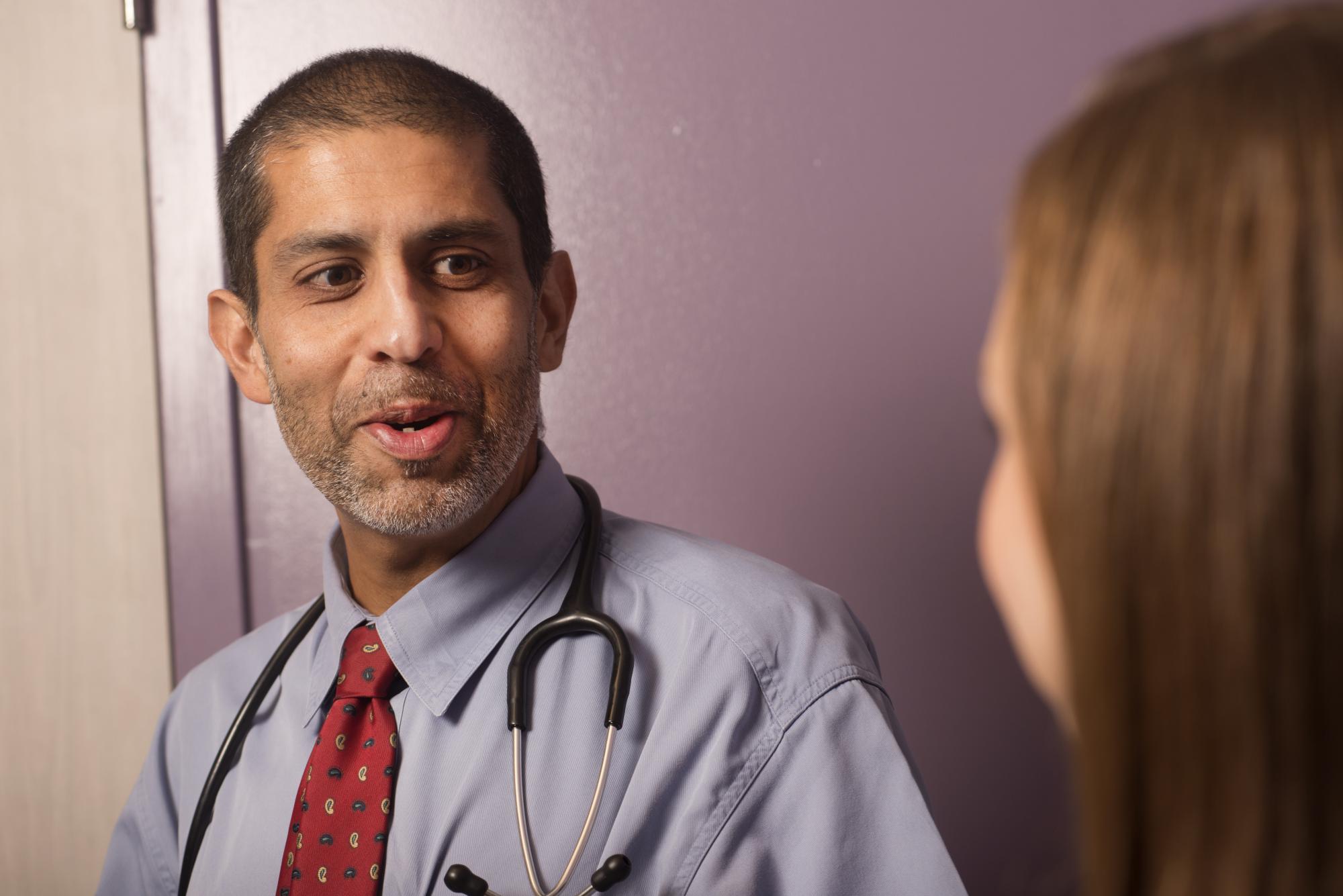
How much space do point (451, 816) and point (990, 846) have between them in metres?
0.73

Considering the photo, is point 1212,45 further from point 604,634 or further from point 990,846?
point 990,846

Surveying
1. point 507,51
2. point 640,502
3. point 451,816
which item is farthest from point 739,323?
point 451,816

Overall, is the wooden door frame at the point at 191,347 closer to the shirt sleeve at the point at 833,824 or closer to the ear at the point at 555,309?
the ear at the point at 555,309

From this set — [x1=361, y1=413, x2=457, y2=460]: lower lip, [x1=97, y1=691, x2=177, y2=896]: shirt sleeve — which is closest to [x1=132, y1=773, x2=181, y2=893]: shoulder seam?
[x1=97, y1=691, x2=177, y2=896]: shirt sleeve

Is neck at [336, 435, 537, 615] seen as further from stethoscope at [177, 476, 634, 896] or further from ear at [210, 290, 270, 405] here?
ear at [210, 290, 270, 405]

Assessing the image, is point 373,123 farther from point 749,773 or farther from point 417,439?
point 749,773

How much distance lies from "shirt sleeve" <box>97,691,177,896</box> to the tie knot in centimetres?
28

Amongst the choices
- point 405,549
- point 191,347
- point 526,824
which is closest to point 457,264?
point 405,549

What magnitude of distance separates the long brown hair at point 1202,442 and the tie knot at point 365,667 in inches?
28.0

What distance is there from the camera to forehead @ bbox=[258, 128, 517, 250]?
3.31 ft

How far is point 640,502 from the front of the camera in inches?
57.2

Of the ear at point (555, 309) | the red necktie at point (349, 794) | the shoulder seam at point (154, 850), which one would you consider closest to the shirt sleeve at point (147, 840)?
the shoulder seam at point (154, 850)

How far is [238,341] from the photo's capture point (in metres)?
1.20

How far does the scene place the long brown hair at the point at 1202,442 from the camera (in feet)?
1.42
